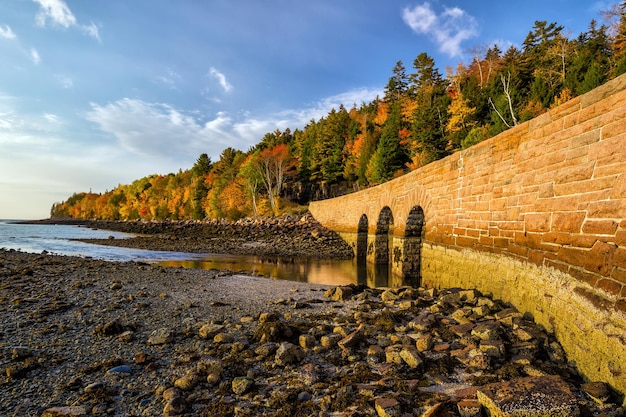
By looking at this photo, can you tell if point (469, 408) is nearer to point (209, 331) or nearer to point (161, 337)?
point (209, 331)

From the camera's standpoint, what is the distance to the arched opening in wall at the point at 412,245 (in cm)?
1282

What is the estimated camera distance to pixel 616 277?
3451mm

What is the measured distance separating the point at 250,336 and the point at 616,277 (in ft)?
14.7

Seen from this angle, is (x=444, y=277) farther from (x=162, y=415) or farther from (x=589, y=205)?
(x=162, y=415)

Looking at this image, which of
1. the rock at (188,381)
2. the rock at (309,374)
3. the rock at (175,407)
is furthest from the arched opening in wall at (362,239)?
the rock at (175,407)

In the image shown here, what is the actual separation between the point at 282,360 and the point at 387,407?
1477mm

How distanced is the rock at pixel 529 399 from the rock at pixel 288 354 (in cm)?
198

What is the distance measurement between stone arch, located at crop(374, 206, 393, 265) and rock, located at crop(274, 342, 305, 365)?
13.7 metres

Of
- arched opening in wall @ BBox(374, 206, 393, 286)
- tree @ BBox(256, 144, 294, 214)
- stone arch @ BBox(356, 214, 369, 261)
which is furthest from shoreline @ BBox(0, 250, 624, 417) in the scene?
tree @ BBox(256, 144, 294, 214)

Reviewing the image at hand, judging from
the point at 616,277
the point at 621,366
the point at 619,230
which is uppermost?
the point at 619,230

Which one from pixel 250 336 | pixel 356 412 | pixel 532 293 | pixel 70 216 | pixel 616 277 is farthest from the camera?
pixel 70 216

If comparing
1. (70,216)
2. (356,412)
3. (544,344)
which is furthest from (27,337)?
(70,216)

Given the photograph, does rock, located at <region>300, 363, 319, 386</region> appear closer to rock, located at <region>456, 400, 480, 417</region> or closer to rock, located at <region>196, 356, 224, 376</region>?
rock, located at <region>196, 356, 224, 376</region>

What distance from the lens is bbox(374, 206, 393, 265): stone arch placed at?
57.1ft
